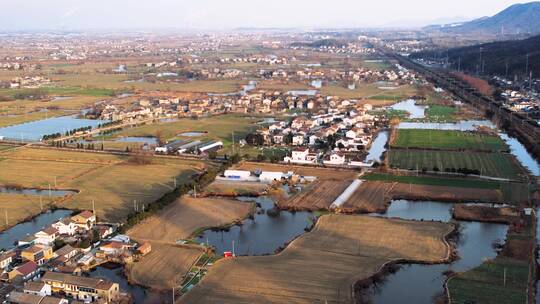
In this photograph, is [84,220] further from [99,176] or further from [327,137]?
[327,137]

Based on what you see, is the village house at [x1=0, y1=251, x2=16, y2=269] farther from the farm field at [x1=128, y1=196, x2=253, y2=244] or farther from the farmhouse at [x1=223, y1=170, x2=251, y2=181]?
the farmhouse at [x1=223, y1=170, x2=251, y2=181]

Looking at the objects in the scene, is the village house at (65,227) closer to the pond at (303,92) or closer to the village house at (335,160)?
→ the village house at (335,160)

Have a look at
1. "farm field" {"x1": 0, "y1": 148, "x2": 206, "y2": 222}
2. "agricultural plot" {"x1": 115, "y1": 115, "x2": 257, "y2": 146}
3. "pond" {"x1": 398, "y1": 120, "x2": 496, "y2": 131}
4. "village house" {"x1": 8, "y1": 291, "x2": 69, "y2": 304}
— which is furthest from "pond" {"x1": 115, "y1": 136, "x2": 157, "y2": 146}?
"village house" {"x1": 8, "y1": 291, "x2": 69, "y2": 304}

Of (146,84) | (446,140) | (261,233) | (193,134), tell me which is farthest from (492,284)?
(146,84)

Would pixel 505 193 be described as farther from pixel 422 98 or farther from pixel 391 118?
pixel 422 98

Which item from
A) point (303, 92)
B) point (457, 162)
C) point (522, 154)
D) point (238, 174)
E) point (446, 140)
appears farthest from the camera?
point (303, 92)

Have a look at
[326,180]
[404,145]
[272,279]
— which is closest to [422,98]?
[404,145]
